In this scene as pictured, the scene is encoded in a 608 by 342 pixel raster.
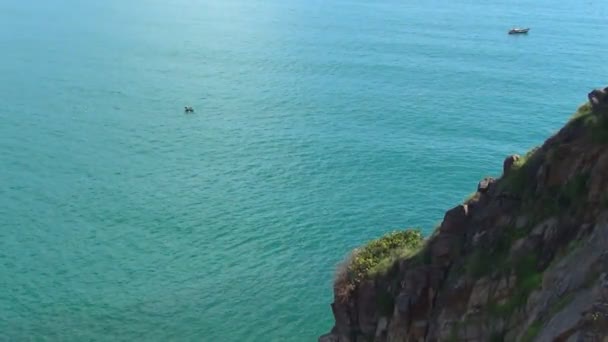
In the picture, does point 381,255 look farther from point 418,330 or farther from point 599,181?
point 599,181

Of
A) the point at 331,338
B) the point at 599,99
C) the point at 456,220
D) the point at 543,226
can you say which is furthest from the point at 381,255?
the point at 599,99

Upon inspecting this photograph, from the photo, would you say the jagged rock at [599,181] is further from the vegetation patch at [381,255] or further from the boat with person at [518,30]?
the boat with person at [518,30]

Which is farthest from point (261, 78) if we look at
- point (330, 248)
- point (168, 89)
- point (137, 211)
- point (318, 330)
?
point (318, 330)

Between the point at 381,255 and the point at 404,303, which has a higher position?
the point at 381,255

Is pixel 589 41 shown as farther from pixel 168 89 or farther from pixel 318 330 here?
pixel 318 330

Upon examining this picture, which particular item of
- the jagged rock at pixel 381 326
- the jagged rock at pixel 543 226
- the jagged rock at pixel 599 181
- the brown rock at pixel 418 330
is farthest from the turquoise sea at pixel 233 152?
the jagged rock at pixel 599 181
